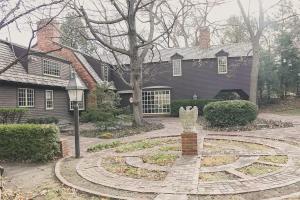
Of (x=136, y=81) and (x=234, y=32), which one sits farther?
(x=234, y=32)

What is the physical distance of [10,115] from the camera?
59.6 feet

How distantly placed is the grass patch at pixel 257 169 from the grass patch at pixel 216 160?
705mm

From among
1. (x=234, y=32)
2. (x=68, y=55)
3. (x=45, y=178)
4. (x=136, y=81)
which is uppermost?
(x=234, y=32)

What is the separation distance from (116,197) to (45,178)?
9.44ft

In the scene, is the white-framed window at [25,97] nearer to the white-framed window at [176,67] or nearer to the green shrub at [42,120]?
the green shrub at [42,120]

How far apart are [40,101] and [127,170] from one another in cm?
1585

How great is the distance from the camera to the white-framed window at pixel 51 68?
24.3 metres

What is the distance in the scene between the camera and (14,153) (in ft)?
36.6

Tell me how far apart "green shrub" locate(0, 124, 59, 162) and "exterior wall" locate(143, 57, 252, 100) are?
20.8 metres

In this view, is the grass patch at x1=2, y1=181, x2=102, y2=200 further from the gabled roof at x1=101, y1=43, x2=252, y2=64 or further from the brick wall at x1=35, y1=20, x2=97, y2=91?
the gabled roof at x1=101, y1=43, x2=252, y2=64

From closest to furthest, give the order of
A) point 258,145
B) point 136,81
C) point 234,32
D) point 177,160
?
point 177,160, point 258,145, point 136,81, point 234,32

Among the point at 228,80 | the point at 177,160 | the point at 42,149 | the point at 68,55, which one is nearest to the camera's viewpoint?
the point at 177,160

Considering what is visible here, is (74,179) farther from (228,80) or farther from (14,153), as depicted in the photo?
(228,80)

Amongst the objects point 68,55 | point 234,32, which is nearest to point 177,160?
point 68,55
